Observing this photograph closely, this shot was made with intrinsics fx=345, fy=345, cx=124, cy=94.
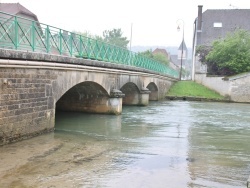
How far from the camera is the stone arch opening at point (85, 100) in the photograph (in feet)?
61.9

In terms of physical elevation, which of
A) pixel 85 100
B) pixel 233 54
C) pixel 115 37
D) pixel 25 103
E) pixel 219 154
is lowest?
pixel 219 154

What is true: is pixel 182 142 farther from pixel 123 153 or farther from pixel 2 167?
pixel 2 167

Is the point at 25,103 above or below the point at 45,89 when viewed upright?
below

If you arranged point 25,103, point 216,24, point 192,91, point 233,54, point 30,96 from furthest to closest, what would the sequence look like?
point 216,24
point 233,54
point 192,91
point 30,96
point 25,103

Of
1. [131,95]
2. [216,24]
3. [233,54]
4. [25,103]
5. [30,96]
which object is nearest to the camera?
[25,103]

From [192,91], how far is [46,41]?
84.2 feet

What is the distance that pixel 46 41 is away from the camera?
1211 centimetres

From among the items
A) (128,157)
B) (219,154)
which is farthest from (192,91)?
(128,157)

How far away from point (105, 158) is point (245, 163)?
12.3ft

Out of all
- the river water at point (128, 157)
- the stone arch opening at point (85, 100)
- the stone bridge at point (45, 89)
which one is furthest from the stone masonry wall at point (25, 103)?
the stone arch opening at point (85, 100)

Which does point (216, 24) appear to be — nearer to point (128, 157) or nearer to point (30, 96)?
point (30, 96)

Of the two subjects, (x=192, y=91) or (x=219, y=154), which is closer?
(x=219, y=154)

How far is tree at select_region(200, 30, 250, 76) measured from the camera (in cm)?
3562

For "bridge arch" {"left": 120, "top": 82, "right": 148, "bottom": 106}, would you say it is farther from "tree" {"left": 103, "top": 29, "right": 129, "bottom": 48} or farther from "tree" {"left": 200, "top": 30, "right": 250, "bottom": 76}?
"tree" {"left": 103, "top": 29, "right": 129, "bottom": 48}
